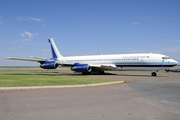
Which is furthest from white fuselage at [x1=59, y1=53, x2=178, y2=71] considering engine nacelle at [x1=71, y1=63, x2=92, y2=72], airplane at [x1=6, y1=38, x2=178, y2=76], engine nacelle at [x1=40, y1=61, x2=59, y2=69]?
engine nacelle at [x1=40, y1=61, x2=59, y2=69]

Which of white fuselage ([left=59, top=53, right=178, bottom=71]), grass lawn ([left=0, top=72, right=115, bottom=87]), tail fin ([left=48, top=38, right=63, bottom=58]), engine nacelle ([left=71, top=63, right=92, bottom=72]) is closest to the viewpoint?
grass lawn ([left=0, top=72, right=115, bottom=87])

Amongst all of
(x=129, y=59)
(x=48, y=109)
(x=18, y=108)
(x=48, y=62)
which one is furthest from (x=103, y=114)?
(x=48, y=62)

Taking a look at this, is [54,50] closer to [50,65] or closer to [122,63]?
[50,65]

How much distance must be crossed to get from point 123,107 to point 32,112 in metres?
3.09

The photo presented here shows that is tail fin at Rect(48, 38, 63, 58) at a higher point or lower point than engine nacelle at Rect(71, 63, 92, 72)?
higher

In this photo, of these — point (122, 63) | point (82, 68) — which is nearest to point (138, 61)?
point (122, 63)

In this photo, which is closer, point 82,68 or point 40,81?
point 40,81

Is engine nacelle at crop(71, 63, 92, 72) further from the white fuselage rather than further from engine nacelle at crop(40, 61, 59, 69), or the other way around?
the white fuselage

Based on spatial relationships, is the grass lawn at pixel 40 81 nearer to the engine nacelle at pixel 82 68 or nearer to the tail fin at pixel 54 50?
the engine nacelle at pixel 82 68

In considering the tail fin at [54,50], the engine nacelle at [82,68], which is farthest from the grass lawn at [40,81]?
the tail fin at [54,50]

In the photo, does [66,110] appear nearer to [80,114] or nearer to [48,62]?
[80,114]

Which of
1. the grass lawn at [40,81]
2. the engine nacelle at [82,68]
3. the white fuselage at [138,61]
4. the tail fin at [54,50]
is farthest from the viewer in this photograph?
the tail fin at [54,50]

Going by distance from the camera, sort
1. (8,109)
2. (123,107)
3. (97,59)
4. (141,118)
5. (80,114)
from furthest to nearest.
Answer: (97,59), (123,107), (8,109), (80,114), (141,118)

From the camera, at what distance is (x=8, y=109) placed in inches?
225
